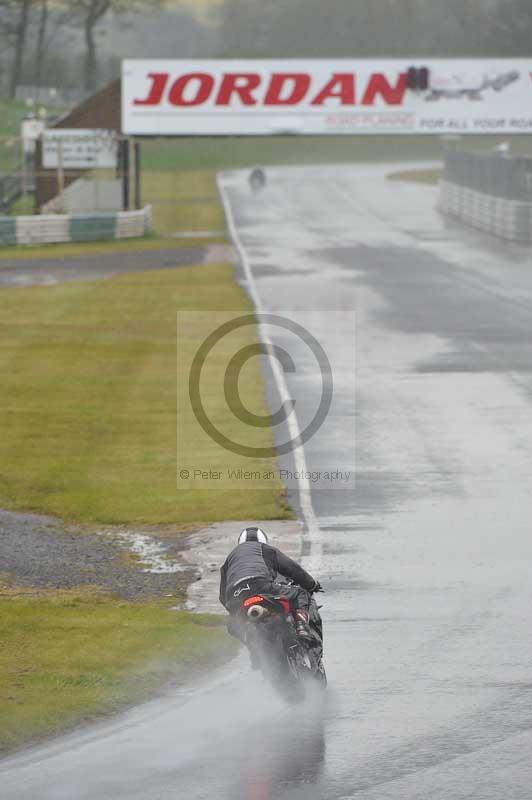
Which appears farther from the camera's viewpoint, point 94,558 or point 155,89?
point 155,89

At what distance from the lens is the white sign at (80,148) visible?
52.4m

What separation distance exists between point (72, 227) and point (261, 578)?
43.3 meters

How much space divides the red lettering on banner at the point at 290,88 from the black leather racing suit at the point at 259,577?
41818 mm

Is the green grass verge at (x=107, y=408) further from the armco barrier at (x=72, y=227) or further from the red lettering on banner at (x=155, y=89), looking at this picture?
the red lettering on banner at (x=155, y=89)

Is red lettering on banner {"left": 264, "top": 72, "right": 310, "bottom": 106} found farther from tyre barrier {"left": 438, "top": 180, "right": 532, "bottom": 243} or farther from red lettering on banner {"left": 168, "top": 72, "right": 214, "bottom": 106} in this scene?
tyre barrier {"left": 438, "top": 180, "right": 532, "bottom": 243}

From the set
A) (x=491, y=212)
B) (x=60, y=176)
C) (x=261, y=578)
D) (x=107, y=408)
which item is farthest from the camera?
(x=491, y=212)

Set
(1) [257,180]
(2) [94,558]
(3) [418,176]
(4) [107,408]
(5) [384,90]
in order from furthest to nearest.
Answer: (3) [418,176] → (1) [257,180] → (5) [384,90] → (4) [107,408] → (2) [94,558]

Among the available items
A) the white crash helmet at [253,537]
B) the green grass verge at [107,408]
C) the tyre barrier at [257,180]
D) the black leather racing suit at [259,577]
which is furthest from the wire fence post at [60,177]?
the black leather racing suit at [259,577]

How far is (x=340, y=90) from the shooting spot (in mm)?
50719

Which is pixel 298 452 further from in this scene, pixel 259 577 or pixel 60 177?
pixel 60 177

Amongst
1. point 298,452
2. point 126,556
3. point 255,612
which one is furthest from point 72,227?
→ point 255,612

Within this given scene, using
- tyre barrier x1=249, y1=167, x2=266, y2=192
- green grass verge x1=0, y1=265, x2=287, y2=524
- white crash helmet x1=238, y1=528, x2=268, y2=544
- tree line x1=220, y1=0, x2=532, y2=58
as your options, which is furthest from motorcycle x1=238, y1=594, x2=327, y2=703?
tree line x1=220, y1=0, x2=532, y2=58

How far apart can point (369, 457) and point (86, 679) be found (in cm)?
911

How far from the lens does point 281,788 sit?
848 centimetres
